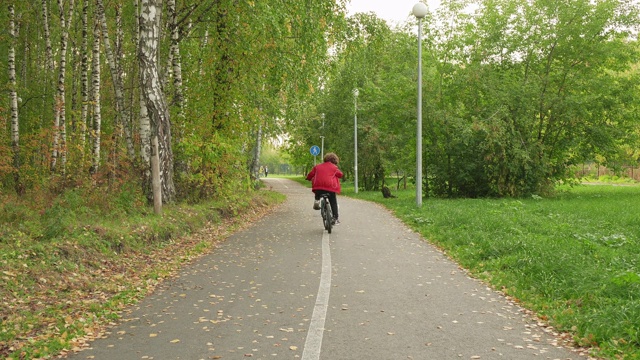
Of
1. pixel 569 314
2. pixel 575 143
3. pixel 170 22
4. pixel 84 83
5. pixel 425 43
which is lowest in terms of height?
pixel 569 314

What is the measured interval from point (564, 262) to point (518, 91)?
1864cm

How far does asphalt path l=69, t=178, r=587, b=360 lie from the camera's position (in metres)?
5.04

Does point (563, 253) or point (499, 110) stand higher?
point (499, 110)

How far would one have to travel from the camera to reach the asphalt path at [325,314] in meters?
5.04

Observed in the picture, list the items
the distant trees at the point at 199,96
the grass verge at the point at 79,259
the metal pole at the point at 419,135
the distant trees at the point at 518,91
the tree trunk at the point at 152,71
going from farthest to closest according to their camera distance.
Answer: the distant trees at the point at 518,91 → the metal pole at the point at 419,135 → the distant trees at the point at 199,96 → the tree trunk at the point at 152,71 → the grass verge at the point at 79,259

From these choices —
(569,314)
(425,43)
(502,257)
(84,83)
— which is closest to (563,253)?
(502,257)

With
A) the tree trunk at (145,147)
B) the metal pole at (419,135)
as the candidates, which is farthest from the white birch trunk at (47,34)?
the metal pole at (419,135)

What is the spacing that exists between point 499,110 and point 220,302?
2073 cm

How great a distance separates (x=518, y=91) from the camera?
25.3m

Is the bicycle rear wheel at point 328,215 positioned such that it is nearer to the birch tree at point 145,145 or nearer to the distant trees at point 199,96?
the distant trees at point 199,96

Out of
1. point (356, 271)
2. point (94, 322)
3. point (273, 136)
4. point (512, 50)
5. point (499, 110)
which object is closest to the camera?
point (94, 322)

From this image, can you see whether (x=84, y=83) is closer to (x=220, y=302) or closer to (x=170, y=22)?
→ (x=170, y=22)

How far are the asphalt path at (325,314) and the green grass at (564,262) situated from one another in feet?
1.30

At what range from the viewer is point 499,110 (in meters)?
24.7
